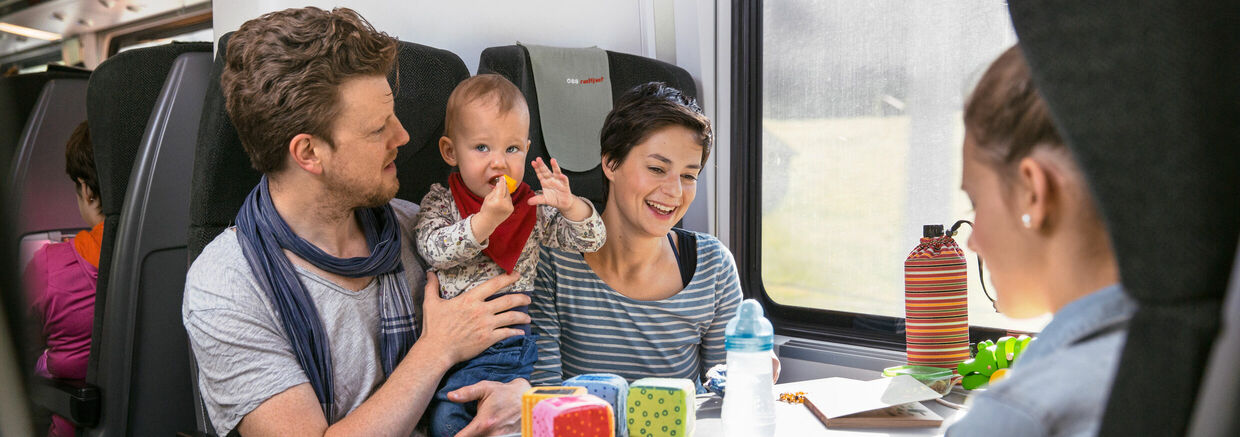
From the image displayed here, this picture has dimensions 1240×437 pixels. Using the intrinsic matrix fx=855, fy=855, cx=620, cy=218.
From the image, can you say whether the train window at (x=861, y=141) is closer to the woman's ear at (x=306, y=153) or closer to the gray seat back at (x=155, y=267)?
the woman's ear at (x=306, y=153)

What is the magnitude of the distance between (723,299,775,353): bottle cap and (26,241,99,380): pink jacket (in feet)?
5.69

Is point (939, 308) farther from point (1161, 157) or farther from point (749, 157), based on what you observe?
point (1161, 157)

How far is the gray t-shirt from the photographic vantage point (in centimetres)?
145

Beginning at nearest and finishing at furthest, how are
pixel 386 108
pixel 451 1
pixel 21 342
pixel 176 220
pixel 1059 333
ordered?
1. pixel 1059 333
2. pixel 21 342
3. pixel 386 108
4. pixel 176 220
5. pixel 451 1

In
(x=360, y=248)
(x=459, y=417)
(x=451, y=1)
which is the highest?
(x=451, y=1)

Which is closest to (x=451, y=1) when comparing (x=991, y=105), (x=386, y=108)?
(x=386, y=108)

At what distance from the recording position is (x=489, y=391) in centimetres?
167

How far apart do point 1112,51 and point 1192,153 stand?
70 millimetres

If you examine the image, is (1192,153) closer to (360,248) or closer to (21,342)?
(21,342)

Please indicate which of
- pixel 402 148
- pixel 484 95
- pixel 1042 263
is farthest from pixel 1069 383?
pixel 402 148

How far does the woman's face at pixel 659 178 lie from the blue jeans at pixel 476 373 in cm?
40

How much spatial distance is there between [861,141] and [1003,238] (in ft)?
6.65

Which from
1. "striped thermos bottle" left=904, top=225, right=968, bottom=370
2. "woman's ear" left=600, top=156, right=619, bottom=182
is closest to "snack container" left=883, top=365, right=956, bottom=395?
"striped thermos bottle" left=904, top=225, right=968, bottom=370

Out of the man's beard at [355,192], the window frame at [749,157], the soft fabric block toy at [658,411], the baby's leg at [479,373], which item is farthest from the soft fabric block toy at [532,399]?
the window frame at [749,157]
